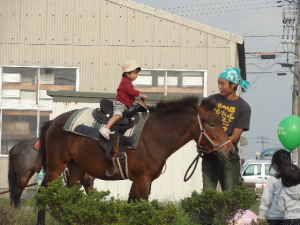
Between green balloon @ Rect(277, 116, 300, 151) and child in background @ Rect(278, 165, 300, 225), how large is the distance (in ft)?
27.2

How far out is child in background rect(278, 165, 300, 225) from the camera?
5508mm

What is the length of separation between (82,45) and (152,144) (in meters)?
8.84

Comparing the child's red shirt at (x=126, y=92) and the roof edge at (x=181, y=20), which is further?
the roof edge at (x=181, y=20)

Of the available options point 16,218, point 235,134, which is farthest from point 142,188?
point 16,218

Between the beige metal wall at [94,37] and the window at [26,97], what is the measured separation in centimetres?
27

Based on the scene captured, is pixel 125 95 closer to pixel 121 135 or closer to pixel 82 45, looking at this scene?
pixel 121 135

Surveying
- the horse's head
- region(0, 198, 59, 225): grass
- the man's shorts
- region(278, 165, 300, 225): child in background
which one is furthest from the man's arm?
region(0, 198, 59, 225): grass

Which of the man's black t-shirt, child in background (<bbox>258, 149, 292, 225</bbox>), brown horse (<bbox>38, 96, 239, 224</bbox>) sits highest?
the man's black t-shirt

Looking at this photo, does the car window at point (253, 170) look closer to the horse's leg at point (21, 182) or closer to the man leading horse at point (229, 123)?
the horse's leg at point (21, 182)

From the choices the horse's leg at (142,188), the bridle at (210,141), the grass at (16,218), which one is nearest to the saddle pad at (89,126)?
the horse's leg at (142,188)

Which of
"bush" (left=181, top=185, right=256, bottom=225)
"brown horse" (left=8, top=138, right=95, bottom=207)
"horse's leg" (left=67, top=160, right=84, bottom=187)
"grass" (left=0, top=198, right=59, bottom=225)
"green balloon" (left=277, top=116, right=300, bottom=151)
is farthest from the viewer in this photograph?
"green balloon" (left=277, top=116, right=300, bottom=151)

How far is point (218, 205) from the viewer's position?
5.12 metres

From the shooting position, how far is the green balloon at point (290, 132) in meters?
13.5

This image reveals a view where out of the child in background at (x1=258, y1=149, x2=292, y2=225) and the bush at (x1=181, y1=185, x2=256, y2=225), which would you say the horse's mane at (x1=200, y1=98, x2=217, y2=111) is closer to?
the child in background at (x1=258, y1=149, x2=292, y2=225)
